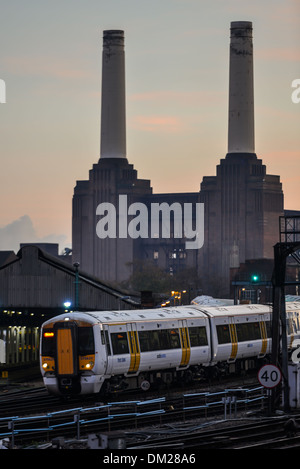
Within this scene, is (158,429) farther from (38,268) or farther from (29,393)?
(38,268)

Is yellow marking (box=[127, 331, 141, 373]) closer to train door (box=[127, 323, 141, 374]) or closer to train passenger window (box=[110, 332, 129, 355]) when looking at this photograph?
train door (box=[127, 323, 141, 374])

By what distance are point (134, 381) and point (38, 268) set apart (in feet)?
→ 96.1

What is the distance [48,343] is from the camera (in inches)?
1626

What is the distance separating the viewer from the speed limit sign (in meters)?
33.4

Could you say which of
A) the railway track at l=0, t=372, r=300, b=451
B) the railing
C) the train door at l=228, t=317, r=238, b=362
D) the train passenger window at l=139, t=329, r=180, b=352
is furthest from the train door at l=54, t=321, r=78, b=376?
the train door at l=228, t=317, r=238, b=362

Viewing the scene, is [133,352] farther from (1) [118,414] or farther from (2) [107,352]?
(1) [118,414]

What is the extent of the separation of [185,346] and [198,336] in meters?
1.30

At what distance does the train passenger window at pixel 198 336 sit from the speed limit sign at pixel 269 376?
1227 centimetres

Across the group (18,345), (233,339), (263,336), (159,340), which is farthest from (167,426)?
(18,345)

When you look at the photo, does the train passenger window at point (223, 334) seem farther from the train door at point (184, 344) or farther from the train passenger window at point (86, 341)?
the train passenger window at point (86, 341)

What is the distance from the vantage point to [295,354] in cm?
5244

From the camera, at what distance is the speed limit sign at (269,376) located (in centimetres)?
3338
